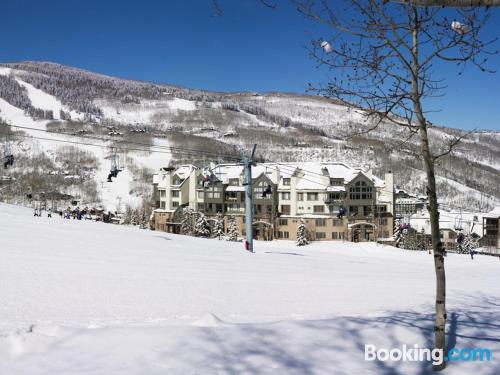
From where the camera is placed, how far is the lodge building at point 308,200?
172ft

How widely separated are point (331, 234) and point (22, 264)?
46.2 meters

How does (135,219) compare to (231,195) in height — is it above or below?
below

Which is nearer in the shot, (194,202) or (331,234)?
(331,234)

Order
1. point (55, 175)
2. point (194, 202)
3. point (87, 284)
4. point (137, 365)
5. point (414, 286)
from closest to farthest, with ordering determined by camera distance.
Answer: point (137, 365)
point (87, 284)
point (414, 286)
point (194, 202)
point (55, 175)

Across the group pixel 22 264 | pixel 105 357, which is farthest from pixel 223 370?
pixel 22 264

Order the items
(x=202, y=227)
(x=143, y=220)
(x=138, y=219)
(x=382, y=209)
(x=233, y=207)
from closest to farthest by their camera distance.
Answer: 1. (x=202, y=227)
2. (x=382, y=209)
3. (x=233, y=207)
4. (x=143, y=220)
5. (x=138, y=219)

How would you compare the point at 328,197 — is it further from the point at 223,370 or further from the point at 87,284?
the point at 223,370

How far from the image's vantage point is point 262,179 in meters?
54.4

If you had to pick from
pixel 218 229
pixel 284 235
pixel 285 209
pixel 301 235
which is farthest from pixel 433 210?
pixel 284 235

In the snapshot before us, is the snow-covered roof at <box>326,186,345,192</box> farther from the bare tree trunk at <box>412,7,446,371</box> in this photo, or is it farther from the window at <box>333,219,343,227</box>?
the bare tree trunk at <box>412,7,446,371</box>

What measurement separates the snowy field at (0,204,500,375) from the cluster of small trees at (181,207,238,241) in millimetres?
36655

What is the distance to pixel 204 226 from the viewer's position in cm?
5366

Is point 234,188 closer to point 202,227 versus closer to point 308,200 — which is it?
point 202,227

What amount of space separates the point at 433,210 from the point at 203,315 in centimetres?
332
